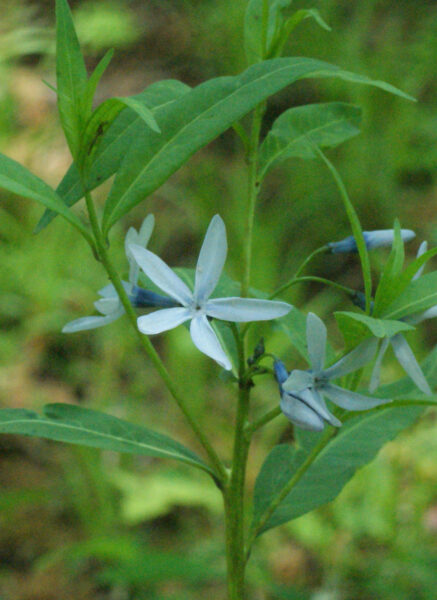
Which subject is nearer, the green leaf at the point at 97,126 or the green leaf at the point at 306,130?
the green leaf at the point at 97,126

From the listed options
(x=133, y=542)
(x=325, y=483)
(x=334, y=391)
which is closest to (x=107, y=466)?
(x=133, y=542)

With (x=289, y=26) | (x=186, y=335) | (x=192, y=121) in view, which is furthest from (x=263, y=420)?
(x=186, y=335)

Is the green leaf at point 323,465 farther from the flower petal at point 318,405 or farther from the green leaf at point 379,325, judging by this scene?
the green leaf at point 379,325

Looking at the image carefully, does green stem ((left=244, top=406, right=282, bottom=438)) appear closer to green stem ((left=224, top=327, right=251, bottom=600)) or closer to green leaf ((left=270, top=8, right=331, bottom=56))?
green stem ((left=224, top=327, right=251, bottom=600))

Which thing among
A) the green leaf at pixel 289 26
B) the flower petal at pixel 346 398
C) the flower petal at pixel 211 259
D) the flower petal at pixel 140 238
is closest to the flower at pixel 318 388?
the flower petal at pixel 346 398

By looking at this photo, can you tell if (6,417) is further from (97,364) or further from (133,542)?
(97,364)

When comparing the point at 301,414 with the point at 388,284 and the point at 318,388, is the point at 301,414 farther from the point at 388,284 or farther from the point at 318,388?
the point at 388,284

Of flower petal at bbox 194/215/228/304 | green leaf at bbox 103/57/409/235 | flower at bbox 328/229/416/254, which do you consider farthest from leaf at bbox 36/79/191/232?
flower at bbox 328/229/416/254
